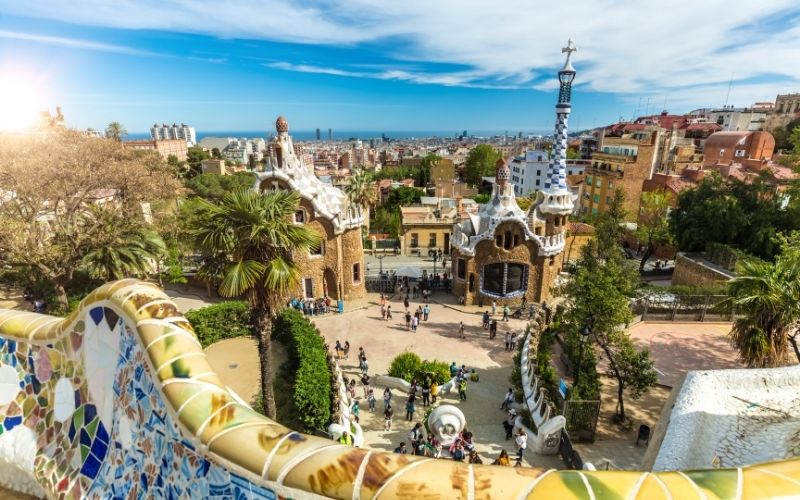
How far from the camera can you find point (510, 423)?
1470 cm

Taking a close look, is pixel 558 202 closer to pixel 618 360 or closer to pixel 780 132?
pixel 618 360

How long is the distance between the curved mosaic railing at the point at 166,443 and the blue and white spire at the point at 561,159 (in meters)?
24.8

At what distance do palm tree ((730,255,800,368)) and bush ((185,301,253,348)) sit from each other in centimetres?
2012

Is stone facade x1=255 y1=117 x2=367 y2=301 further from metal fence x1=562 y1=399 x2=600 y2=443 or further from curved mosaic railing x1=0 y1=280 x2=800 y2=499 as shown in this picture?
curved mosaic railing x1=0 y1=280 x2=800 y2=499

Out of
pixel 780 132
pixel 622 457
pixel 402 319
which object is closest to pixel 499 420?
pixel 622 457

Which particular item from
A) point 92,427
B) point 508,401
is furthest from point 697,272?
point 92,427

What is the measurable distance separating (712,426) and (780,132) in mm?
82018

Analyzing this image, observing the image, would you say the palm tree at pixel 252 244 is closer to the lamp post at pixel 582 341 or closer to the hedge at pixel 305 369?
the hedge at pixel 305 369

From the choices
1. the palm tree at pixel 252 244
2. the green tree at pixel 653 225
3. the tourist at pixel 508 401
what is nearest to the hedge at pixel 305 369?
the palm tree at pixel 252 244

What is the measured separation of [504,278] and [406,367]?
11.0 m

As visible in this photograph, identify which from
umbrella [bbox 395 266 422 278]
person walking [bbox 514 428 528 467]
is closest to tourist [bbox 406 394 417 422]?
person walking [bbox 514 428 528 467]

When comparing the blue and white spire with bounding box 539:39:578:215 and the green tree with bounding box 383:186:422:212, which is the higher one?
the blue and white spire with bounding box 539:39:578:215

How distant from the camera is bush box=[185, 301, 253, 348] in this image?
21.0m

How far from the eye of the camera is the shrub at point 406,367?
1753 centimetres
